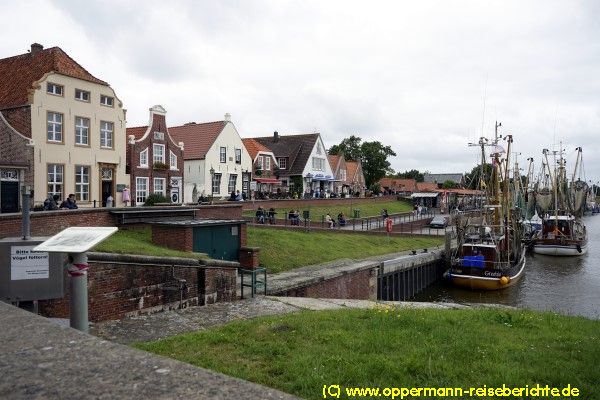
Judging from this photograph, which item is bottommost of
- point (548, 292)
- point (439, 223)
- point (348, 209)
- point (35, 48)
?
point (548, 292)

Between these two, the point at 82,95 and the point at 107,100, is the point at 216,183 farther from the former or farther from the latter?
the point at 82,95

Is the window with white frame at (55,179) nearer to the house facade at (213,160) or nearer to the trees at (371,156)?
the house facade at (213,160)

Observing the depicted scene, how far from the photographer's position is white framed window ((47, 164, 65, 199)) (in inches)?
1164

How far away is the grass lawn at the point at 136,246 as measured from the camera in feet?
42.1

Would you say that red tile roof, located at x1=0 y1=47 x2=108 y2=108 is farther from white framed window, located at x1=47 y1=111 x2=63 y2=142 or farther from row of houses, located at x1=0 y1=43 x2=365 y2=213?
white framed window, located at x1=47 y1=111 x2=63 y2=142

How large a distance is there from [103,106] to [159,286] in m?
24.3

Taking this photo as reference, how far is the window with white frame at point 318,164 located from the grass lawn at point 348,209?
28.5 feet

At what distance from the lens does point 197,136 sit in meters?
48.4

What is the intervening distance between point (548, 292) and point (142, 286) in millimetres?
25785

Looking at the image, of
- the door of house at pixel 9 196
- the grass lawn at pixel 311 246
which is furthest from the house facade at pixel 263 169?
the door of house at pixel 9 196

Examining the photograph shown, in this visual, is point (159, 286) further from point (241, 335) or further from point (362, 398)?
point (362, 398)

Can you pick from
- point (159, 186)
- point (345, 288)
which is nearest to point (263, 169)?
point (159, 186)

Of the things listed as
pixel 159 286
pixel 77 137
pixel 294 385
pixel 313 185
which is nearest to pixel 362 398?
pixel 294 385

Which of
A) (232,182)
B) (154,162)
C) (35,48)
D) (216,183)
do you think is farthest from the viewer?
(232,182)
